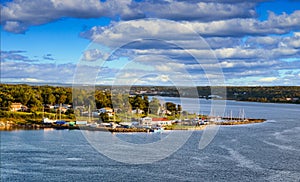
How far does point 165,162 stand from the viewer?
11.2m

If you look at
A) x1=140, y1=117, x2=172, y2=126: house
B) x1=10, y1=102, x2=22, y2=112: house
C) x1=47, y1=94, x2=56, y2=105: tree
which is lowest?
x1=140, y1=117, x2=172, y2=126: house

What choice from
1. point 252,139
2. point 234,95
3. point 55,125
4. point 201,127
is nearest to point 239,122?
point 201,127

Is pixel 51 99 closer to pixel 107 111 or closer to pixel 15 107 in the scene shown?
pixel 15 107

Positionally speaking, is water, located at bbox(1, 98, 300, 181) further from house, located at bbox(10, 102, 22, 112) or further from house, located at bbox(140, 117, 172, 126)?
house, located at bbox(10, 102, 22, 112)

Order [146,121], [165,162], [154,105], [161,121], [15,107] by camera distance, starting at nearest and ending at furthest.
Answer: [165,162] → [146,121] → [161,121] → [15,107] → [154,105]

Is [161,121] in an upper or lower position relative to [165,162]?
upper

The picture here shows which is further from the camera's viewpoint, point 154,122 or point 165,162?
point 154,122

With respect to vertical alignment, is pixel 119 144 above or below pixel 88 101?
below

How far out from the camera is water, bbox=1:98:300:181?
947 cm

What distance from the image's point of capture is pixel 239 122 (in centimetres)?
2427

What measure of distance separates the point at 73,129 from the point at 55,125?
51.5 inches

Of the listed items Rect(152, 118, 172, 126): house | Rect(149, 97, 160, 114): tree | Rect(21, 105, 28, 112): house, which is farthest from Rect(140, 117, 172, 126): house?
Rect(21, 105, 28, 112): house

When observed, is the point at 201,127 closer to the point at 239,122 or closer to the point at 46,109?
the point at 239,122

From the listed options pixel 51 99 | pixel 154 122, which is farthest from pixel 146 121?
pixel 51 99
